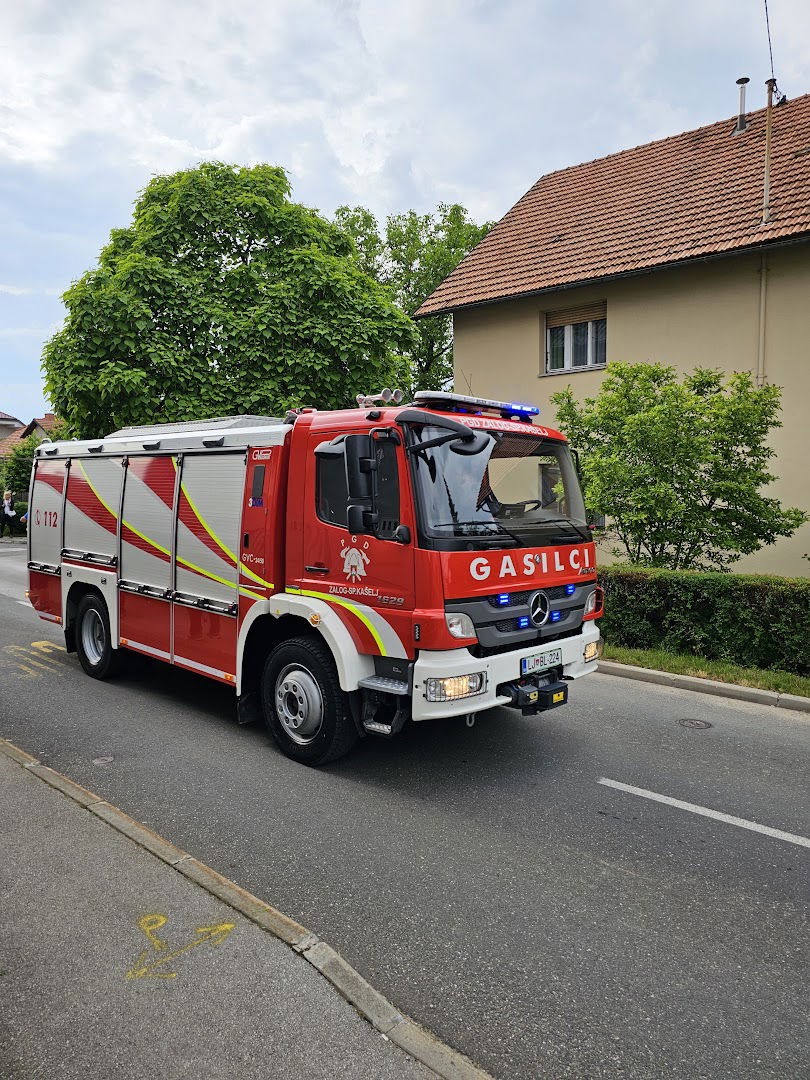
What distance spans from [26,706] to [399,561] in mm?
4365

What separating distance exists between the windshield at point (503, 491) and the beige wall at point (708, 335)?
8228 millimetres

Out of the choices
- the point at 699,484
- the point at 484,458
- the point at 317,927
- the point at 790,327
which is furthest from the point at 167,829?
the point at 790,327

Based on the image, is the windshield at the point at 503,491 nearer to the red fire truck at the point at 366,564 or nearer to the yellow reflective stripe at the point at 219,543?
the red fire truck at the point at 366,564

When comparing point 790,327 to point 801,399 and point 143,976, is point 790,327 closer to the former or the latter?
point 801,399

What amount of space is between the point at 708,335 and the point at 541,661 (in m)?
10.6

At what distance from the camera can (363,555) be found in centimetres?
532

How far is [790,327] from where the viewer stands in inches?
510

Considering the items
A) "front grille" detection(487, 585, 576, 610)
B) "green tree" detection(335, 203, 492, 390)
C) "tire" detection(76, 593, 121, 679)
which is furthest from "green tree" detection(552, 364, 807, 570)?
"green tree" detection(335, 203, 492, 390)

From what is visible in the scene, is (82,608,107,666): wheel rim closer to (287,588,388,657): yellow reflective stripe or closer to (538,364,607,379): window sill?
(287,588,388,657): yellow reflective stripe

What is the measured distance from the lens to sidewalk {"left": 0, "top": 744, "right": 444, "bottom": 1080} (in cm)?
264

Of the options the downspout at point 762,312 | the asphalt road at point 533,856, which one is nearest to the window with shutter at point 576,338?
the downspout at point 762,312

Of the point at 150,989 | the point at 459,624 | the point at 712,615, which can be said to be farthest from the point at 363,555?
the point at 712,615

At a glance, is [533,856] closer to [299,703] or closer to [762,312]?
[299,703]

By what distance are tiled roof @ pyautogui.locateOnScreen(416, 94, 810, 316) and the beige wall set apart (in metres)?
0.46
